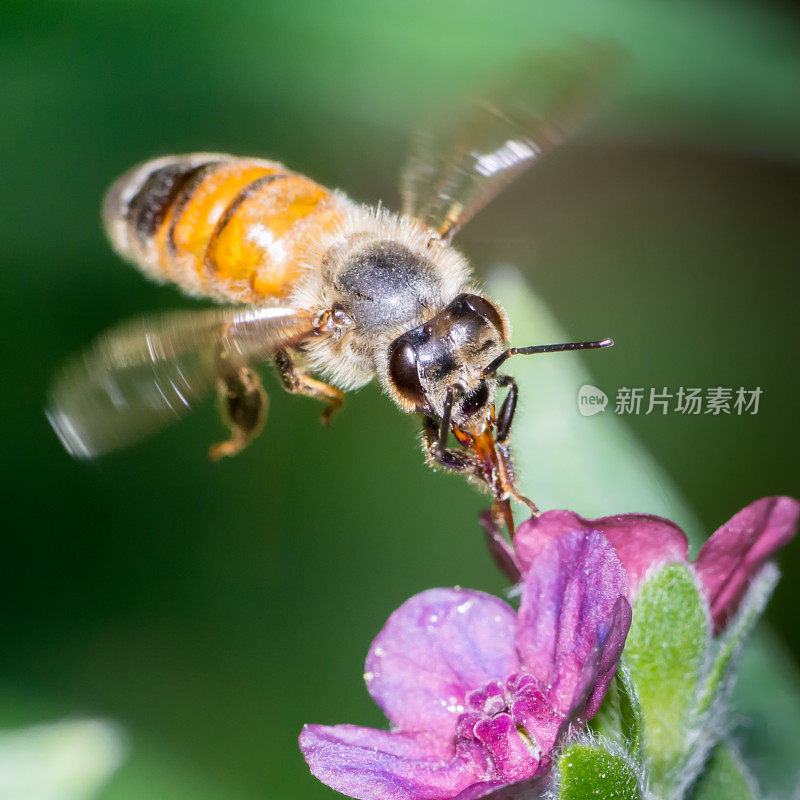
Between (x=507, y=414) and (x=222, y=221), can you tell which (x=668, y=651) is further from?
(x=222, y=221)

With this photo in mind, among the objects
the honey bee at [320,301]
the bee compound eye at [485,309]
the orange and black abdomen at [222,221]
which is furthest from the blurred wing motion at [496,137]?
the bee compound eye at [485,309]

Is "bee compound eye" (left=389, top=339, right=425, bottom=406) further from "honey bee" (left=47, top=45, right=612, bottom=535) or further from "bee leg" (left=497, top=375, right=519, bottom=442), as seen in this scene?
"bee leg" (left=497, top=375, right=519, bottom=442)

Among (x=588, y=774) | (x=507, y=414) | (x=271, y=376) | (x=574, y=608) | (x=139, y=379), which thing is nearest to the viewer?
(x=588, y=774)

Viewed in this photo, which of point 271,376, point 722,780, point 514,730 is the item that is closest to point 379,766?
point 514,730

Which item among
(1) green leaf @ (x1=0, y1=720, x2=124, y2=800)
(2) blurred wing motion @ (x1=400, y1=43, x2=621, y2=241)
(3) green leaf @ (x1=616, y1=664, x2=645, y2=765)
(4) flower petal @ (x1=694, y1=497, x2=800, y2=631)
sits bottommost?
(1) green leaf @ (x1=0, y1=720, x2=124, y2=800)

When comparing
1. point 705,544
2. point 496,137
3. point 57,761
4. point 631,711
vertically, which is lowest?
point 57,761

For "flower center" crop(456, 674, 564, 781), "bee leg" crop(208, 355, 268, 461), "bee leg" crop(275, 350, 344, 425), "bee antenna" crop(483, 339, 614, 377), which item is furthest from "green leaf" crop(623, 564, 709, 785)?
"bee leg" crop(208, 355, 268, 461)
